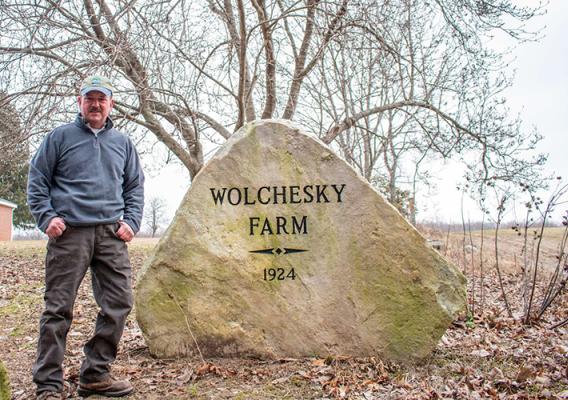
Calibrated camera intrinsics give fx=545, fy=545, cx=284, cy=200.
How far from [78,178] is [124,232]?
509mm

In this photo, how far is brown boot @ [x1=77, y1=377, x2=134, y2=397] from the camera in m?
3.97

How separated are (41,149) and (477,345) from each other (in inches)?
167

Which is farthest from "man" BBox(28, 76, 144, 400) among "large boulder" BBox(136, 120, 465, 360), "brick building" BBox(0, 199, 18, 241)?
"brick building" BBox(0, 199, 18, 241)

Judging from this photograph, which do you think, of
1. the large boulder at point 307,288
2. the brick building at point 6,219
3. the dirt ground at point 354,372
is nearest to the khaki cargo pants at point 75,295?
the dirt ground at point 354,372

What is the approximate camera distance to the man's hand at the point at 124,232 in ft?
13.2

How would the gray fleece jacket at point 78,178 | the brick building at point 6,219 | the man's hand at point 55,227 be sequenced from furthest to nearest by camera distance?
the brick building at point 6,219
the gray fleece jacket at point 78,178
the man's hand at point 55,227

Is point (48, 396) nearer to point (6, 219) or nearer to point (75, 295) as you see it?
point (75, 295)

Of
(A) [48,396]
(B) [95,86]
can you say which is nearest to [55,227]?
(B) [95,86]

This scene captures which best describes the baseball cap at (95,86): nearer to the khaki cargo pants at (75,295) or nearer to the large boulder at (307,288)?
the khaki cargo pants at (75,295)

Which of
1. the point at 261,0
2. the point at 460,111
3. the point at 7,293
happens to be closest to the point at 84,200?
the point at 7,293

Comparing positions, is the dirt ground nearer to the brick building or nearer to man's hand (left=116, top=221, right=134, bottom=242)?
man's hand (left=116, top=221, right=134, bottom=242)

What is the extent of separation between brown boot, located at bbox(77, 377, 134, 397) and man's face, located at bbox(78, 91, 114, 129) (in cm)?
189

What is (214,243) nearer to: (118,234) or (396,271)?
(118,234)

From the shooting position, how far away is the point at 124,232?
4039 millimetres
